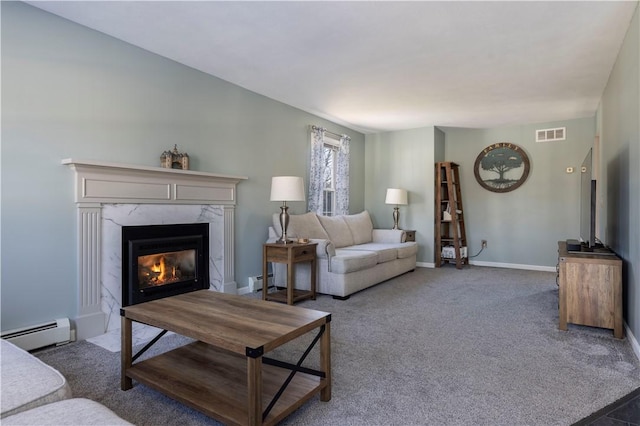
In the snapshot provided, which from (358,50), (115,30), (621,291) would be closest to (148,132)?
(115,30)

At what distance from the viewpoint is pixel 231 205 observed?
157 inches

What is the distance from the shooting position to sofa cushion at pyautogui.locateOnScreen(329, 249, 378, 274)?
3.98m

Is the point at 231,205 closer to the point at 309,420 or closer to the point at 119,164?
the point at 119,164

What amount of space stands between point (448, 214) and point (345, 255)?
9.36 feet

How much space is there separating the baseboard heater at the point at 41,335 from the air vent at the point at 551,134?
6615 millimetres

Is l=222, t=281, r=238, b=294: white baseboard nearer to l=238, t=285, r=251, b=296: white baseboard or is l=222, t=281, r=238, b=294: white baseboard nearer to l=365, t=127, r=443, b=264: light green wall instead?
l=238, t=285, r=251, b=296: white baseboard

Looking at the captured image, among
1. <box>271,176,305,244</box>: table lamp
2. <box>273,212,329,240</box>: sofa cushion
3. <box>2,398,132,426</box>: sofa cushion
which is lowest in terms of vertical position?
<box>2,398,132,426</box>: sofa cushion

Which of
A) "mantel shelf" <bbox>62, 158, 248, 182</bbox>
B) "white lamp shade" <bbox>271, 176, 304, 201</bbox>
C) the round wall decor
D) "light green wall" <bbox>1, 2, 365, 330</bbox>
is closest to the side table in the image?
"white lamp shade" <bbox>271, 176, 304, 201</bbox>

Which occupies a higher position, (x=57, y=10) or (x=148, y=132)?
(x=57, y=10)

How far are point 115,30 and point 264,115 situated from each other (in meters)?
1.87

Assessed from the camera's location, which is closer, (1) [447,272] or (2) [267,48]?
(2) [267,48]

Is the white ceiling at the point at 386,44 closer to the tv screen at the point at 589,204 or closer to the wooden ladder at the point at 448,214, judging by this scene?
the tv screen at the point at 589,204

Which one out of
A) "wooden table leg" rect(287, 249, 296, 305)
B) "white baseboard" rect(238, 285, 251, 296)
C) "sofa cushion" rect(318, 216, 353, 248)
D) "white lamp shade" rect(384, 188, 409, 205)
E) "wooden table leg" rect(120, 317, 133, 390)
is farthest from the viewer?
"white lamp shade" rect(384, 188, 409, 205)

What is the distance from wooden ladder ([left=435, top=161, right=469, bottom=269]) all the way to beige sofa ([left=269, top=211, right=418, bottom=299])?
828 mm
